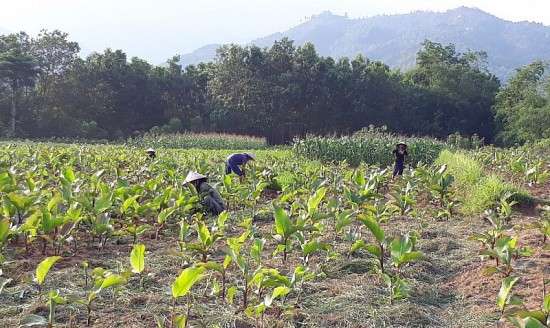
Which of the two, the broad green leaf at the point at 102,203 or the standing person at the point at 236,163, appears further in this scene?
the standing person at the point at 236,163

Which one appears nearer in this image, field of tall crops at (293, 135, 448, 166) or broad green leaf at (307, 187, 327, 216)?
broad green leaf at (307, 187, 327, 216)

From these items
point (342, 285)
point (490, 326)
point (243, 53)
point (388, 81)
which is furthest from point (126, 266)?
point (388, 81)

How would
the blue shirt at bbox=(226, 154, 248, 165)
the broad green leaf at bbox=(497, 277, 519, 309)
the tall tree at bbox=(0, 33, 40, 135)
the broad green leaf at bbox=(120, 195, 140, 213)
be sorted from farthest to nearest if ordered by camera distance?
the tall tree at bbox=(0, 33, 40, 135), the blue shirt at bbox=(226, 154, 248, 165), the broad green leaf at bbox=(120, 195, 140, 213), the broad green leaf at bbox=(497, 277, 519, 309)

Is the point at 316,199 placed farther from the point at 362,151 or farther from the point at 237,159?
the point at 362,151

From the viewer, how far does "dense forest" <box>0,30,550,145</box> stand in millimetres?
31906

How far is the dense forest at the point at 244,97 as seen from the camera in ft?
105

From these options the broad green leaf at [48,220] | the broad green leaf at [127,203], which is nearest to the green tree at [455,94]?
the broad green leaf at [127,203]

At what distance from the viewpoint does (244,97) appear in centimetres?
3359

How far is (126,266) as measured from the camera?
4.10 meters

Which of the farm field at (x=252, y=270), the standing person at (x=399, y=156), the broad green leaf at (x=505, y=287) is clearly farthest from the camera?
the standing person at (x=399, y=156)

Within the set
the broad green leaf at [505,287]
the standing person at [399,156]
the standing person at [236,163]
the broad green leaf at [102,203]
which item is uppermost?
the broad green leaf at [102,203]

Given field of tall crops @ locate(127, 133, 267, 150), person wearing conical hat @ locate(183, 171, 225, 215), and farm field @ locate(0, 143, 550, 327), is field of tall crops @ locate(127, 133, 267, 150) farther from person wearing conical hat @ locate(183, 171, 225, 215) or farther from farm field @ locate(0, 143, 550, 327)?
farm field @ locate(0, 143, 550, 327)

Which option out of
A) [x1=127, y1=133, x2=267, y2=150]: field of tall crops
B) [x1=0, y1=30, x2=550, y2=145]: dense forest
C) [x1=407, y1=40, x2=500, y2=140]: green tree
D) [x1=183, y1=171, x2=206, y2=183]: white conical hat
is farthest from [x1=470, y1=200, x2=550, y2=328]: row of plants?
[x1=407, y1=40, x2=500, y2=140]: green tree

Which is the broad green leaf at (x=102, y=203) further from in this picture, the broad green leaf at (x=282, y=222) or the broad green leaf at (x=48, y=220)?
the broad green leaf at (x=282, y=222)
